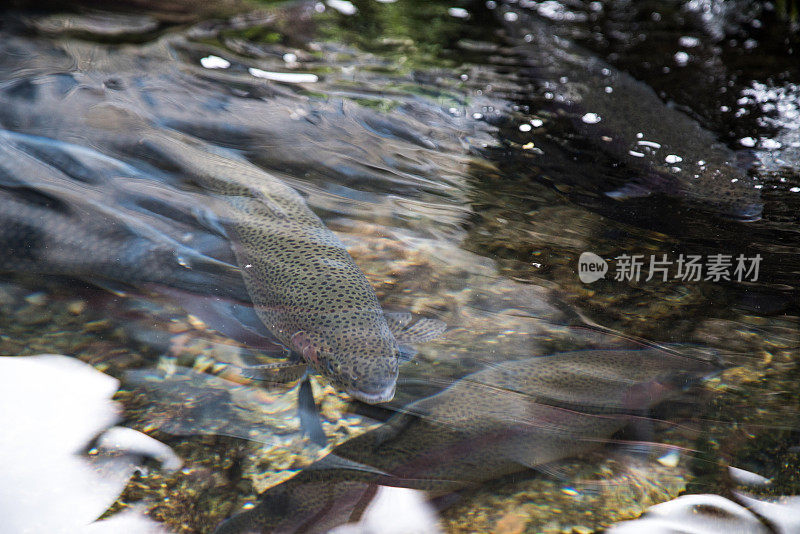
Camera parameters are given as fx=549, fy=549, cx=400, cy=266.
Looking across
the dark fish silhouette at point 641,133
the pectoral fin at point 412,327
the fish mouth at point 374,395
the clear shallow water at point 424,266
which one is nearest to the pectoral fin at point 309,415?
the clear shallow water at point 424,266

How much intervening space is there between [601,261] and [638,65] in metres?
4.35

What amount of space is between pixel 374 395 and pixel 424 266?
1.09 meters

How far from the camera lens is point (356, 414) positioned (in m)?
2.50

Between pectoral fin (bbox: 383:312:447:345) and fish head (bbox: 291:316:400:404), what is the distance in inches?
2.9

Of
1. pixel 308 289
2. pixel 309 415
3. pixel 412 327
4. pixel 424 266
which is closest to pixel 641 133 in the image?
Result: pixel 424 266

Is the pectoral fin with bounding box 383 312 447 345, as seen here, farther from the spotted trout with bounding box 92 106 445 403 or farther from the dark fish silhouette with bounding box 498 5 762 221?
the dark fish silhouette with bounding box 498 5 762 221

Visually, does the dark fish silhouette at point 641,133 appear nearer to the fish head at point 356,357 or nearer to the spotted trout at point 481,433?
the spotted trout at point 481,433

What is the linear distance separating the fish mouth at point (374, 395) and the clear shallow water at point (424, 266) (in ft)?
0.16

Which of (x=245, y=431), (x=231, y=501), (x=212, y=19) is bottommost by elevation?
(x=231, y=501)

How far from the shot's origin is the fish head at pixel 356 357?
2.50 metres

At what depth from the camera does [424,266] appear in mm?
3363

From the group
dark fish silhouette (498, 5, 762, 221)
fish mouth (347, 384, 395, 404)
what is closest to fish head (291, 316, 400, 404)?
fish mouth (347, 384, 395, 404)

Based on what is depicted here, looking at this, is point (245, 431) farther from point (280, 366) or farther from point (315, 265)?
point (315, 265)

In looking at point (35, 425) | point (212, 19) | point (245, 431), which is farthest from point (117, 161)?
point (212, 19)
